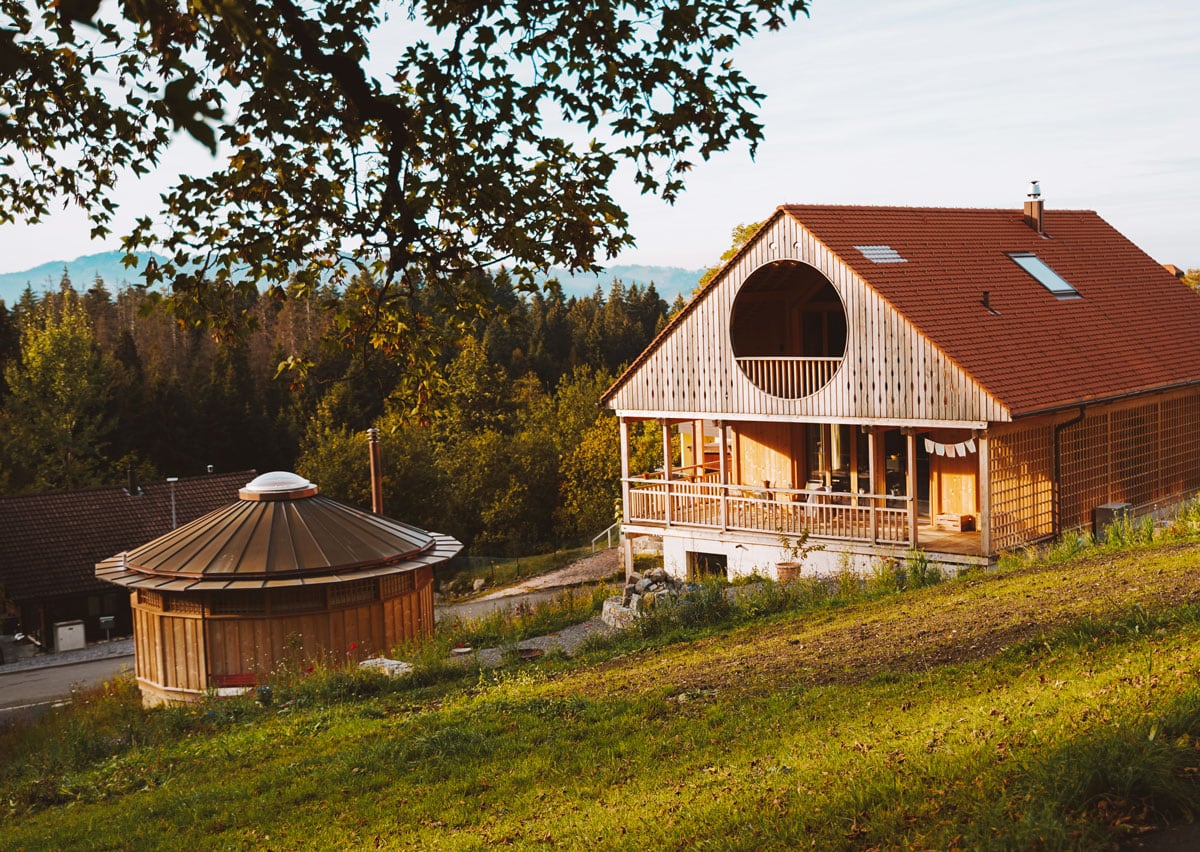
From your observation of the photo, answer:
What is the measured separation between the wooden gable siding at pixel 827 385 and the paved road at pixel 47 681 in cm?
1334

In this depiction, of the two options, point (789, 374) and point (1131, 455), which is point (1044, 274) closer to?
point (1131, 455)

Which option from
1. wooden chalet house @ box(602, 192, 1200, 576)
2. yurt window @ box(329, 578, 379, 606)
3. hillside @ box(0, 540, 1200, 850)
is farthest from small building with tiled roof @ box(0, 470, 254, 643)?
hillside @ box(0, 540, 1200, 850)

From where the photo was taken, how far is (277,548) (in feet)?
64.7

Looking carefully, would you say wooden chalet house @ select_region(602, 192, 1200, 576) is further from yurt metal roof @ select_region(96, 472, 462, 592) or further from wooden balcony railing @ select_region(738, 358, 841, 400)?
yurt metal roof @ select_region(96, 472, 462, 592)

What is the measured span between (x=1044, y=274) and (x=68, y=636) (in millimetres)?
27517

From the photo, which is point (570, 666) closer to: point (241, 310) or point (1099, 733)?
point (241, 310)

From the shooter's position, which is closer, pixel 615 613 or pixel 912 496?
pixel 615 613

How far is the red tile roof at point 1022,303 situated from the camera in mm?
21000

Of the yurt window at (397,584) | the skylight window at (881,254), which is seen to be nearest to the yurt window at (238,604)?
the yurt window at (397,584)

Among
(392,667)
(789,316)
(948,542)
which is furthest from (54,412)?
(392,667)

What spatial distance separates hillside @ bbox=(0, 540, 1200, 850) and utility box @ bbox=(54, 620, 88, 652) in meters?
22.3

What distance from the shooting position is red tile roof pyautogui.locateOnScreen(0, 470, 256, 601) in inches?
1357

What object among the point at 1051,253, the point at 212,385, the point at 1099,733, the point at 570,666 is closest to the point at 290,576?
the point at 570,666

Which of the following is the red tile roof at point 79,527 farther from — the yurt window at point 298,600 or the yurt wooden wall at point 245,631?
the yurt window at point 298,600
